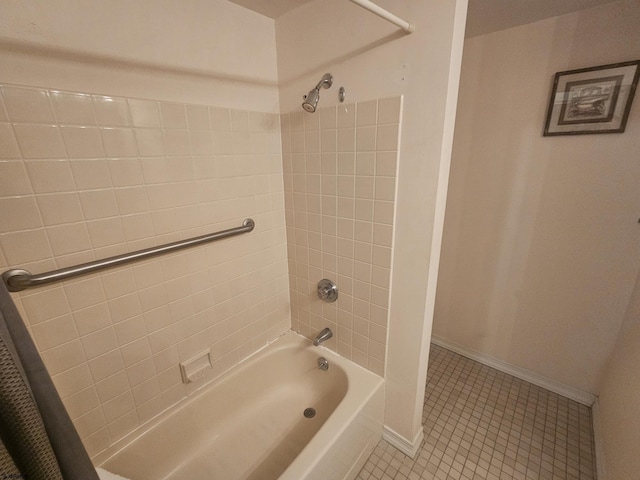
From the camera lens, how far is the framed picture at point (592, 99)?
118 centimetres

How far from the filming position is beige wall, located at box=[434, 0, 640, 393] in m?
1.25

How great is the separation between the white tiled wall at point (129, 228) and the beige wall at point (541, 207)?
1215 millimetres

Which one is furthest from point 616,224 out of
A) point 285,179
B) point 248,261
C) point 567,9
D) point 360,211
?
point 248,261

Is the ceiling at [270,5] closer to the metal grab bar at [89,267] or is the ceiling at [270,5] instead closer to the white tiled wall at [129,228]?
the white tiled wall at [129,228]

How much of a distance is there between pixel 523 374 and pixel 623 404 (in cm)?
62

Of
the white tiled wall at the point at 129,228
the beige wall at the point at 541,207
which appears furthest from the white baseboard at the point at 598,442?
the white tiled wall at the point at 129,228

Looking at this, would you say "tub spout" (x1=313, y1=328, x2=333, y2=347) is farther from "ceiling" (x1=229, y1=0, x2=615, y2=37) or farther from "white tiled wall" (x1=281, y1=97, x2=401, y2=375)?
"ceiling" (x1=229, y1=0, x2=615, y2=37)

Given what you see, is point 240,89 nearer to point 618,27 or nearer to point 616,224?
point 618,27

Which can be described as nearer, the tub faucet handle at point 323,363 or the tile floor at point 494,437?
the tile floor at point 494,437

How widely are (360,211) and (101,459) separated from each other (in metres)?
1.35

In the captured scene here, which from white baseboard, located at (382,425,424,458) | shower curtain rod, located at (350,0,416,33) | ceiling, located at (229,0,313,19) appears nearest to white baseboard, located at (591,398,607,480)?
white baseboard, located at (382,425,424,458)

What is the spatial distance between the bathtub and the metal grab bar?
2.34 feet

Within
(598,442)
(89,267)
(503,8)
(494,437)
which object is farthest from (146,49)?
(598,442)

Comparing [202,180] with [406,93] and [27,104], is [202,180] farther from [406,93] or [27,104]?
[406,93]
